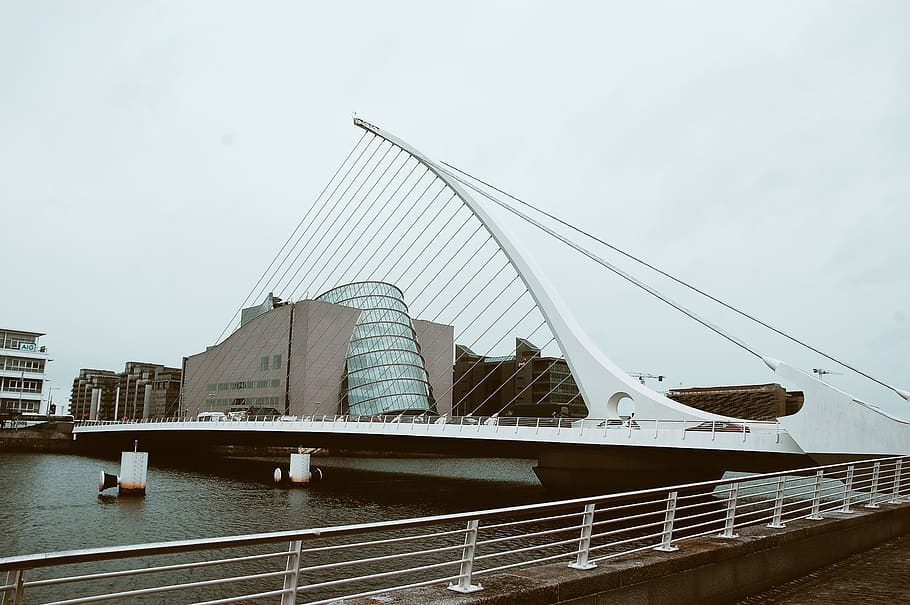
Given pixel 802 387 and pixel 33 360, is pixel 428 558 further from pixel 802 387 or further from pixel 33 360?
pixel 33 360

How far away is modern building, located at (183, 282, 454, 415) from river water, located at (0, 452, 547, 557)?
1295 inches

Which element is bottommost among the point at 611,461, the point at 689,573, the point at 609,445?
the point at 611,461

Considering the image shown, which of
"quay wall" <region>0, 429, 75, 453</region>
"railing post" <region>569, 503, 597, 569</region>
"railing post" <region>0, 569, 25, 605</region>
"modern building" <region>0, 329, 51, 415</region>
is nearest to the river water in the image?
"quay wall" <region>0, 429, 75, 453</region>

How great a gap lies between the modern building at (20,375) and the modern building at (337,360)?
2266 centimetres

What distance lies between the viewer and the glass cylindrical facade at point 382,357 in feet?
286

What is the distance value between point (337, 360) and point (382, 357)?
5.69 m

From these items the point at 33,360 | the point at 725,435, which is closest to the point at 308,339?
the point at 33,360

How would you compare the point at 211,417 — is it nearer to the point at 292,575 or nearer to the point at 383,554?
the point at 383,554

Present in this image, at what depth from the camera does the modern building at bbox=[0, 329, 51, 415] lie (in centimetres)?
7925

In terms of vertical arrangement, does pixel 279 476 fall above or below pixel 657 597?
below

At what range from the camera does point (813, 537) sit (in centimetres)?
1000

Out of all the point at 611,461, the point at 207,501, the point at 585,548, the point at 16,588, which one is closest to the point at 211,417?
the point at 207,501

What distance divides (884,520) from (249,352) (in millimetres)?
91466

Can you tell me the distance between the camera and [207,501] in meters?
33.6
